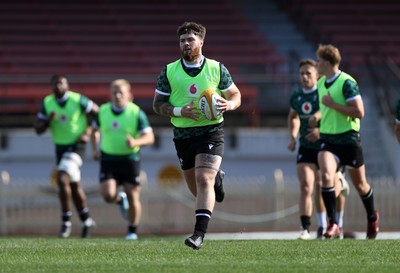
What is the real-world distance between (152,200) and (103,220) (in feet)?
3.39

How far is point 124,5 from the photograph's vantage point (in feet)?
95.7

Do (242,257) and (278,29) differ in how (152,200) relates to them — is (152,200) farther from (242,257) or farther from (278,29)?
(242,257)

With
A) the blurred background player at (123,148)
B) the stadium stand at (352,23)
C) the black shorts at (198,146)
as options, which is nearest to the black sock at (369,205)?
the black shorts at (198,146)

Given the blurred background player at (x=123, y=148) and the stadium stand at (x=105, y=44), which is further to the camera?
the stadium stand at (x=105, y=44)

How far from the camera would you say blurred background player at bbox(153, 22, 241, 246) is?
1029 centimetres

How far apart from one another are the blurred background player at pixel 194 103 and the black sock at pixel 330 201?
2580 millimetres

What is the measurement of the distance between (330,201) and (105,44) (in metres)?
14.8

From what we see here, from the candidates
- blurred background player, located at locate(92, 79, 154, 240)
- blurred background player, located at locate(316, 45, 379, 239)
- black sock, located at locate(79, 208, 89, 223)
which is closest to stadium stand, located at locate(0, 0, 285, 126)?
black sock, located at locate(79, 208, 89, 223)

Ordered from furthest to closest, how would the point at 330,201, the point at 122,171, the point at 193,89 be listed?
the point at 122,171 < the point at 330,201 < the point at 193,89

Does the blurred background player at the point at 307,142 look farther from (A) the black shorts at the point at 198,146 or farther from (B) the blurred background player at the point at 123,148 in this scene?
(A) the black shorts at the point at 198,146

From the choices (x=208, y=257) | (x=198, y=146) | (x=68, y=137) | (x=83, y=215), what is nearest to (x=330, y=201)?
(x=198, y=146)

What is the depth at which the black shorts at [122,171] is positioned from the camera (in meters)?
15.5

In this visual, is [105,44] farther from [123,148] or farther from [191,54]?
[191,54]

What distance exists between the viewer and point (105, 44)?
27.0 meters
